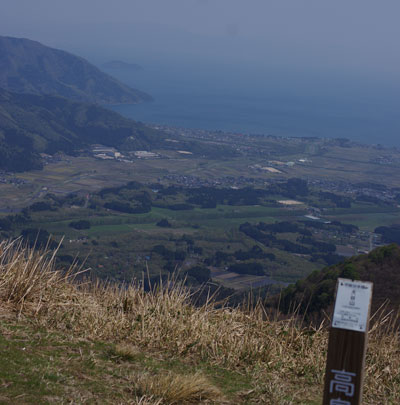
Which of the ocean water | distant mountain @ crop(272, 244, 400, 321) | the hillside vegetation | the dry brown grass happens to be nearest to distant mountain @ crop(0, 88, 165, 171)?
the ocean water

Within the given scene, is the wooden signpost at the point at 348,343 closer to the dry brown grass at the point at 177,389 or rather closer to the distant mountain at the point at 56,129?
the dry brown grass at the point at 177,389

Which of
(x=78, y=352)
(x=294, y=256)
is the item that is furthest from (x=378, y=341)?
(x=294, y=256)

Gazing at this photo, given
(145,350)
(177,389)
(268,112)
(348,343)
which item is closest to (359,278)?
(145,350)

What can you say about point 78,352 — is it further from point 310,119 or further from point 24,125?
point 310,119

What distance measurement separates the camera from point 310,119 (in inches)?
5074

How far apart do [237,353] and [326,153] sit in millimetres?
78281

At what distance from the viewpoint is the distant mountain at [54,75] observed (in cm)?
12825

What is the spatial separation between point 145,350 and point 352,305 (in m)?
2.40

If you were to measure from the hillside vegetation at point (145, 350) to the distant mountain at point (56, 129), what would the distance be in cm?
5885

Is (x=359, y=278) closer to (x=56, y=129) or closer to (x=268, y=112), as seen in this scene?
(x=56, y=129)

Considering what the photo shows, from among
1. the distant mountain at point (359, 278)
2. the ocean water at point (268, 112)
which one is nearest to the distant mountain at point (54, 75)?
the ocean water at point (268, 112)

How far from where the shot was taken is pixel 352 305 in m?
2.22

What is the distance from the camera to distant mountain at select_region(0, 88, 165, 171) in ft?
225

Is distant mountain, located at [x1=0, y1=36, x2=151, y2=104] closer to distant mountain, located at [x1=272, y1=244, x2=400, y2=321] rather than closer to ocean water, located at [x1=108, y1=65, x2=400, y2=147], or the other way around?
ocean water, located at [x1=108, y1=65, x2=400, y2=147]
